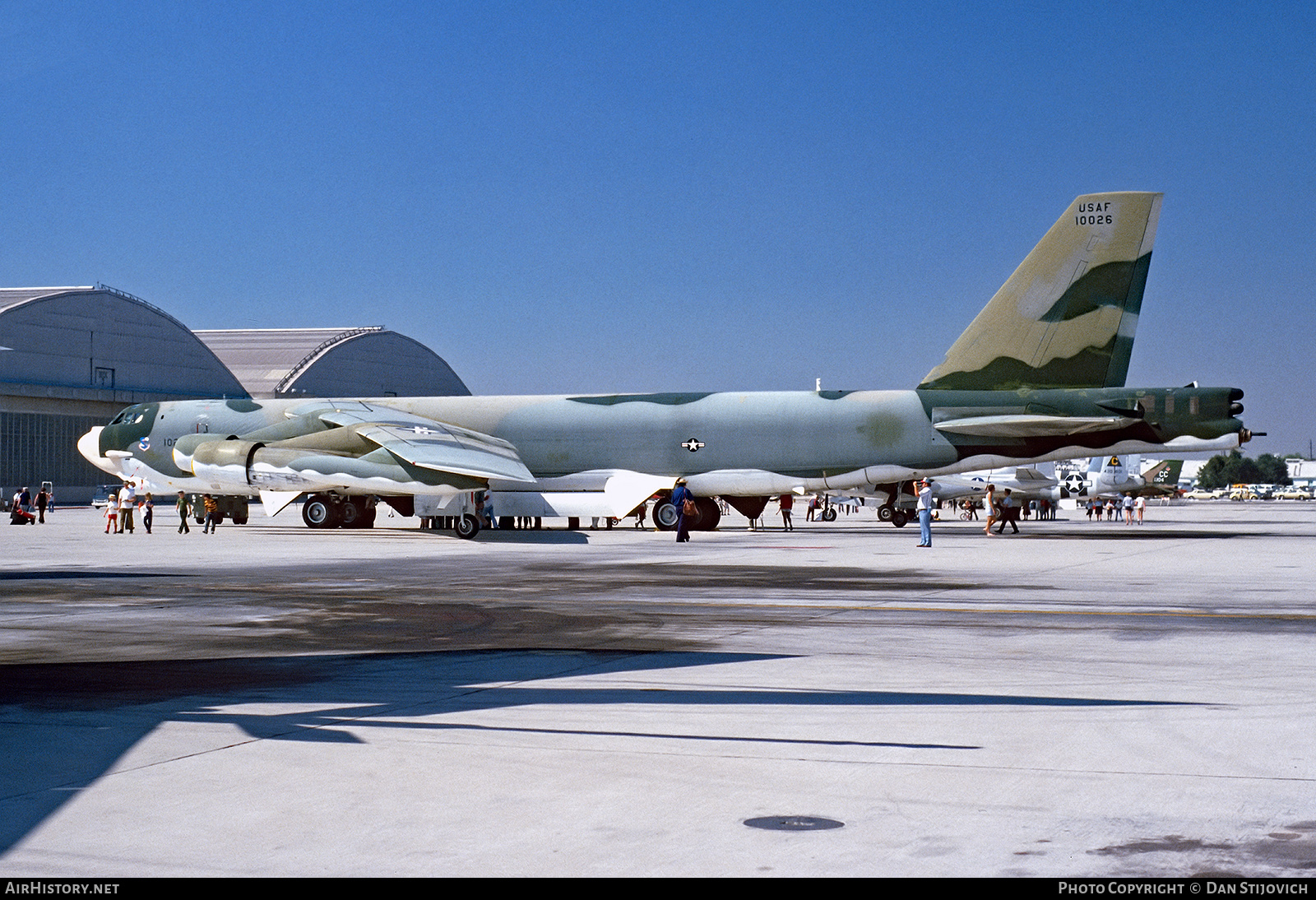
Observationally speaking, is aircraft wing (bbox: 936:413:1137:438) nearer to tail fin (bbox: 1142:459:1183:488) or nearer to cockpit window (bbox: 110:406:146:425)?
cockpit window (bbox: 110:406:146:425)

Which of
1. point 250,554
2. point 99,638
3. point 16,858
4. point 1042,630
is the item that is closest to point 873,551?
point 250,554

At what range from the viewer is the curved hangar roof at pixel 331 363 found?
3349 inches

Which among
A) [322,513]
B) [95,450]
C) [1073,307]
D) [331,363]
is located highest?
[331,363]

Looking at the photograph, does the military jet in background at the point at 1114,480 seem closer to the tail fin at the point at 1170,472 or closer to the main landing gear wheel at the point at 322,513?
the tail fin at the point at 1170,472

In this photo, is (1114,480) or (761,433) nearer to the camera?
(761,433)

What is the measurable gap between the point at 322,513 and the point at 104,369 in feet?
137

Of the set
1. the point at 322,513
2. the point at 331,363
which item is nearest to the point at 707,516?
the point at 322,513

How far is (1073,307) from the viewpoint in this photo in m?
33.5

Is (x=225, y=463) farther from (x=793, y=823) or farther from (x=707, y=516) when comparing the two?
(x=793, y=823)

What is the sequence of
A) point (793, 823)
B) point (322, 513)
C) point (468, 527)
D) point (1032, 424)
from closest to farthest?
point (793, 823) < point (1032, 424) < point (468, 527) < point (322, 513)

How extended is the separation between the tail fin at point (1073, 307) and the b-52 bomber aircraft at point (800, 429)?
41 mm

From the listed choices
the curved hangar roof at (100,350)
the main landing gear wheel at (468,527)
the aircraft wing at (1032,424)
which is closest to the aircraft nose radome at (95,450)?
the main landing gear wheel at (468,527)
